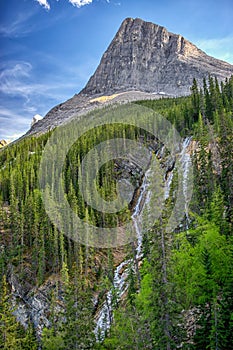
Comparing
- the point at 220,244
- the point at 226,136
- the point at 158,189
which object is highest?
the point at 226,136

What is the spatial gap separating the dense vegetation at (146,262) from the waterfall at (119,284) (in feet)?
5.87

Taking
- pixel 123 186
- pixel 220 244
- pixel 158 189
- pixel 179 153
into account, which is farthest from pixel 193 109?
pixel 158 189

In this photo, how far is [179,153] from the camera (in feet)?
273

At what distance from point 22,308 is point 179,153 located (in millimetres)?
49645

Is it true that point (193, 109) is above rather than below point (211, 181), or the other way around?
above

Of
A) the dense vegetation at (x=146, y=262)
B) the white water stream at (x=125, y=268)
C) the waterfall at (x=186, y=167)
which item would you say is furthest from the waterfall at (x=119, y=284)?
the waterfall at (x=186, y=167)

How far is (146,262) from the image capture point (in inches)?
1553

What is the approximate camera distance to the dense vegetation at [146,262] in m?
26.2

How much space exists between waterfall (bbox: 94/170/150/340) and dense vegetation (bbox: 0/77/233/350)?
1.79 m

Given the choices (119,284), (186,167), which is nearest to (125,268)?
(119,284)

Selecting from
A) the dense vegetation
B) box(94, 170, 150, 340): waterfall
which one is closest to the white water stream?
box(94, 170, 150, 340): waterfall

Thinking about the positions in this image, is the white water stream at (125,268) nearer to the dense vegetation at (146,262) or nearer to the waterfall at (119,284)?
the waterfall at (119,284)

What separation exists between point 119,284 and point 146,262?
16653 millimetres

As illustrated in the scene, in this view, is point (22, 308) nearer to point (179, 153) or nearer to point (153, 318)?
point (153, 318)
